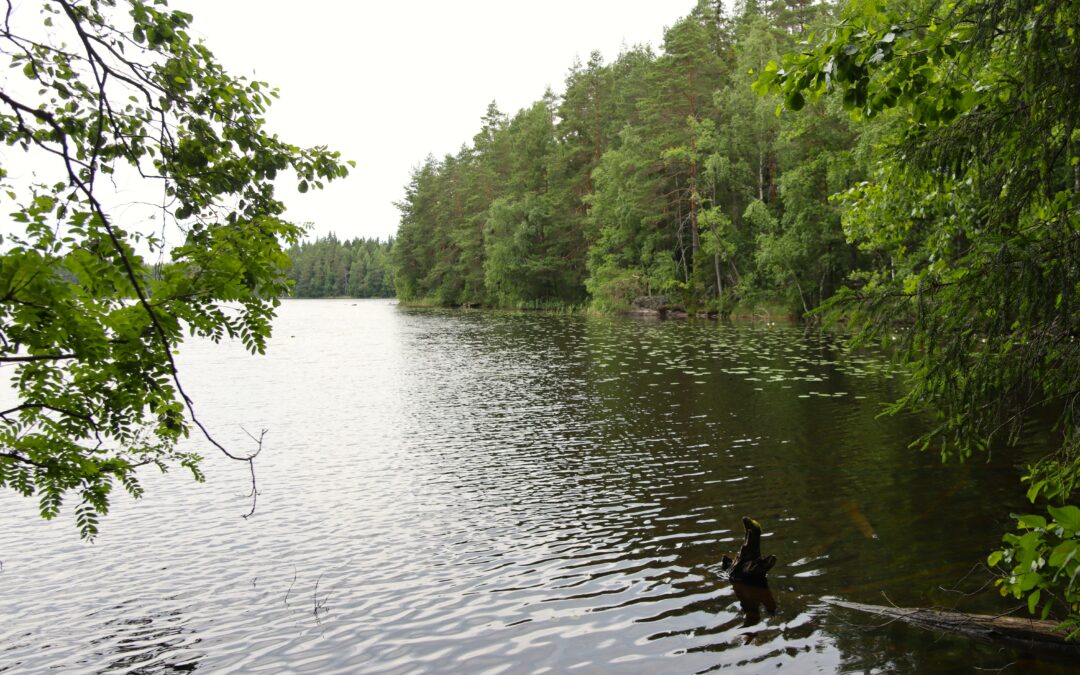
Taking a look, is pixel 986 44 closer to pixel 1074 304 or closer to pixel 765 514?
pixel 1074 304

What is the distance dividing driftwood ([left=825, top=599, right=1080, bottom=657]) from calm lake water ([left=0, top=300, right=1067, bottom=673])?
0.17 m

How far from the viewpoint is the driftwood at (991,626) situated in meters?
6.75

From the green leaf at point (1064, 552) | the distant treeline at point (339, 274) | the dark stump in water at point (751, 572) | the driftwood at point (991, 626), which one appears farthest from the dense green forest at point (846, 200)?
the distant treeline at point (339, 274)

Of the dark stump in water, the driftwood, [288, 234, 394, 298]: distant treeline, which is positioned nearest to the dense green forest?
the driftwood

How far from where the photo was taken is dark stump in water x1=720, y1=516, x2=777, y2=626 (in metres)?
8.71

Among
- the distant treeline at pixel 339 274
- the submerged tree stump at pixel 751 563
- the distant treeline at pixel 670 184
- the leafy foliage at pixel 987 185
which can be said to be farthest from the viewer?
the distant treeline at pixel 339 274

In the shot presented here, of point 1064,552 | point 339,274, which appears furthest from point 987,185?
point 339,274

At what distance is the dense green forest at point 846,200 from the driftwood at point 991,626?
55cm

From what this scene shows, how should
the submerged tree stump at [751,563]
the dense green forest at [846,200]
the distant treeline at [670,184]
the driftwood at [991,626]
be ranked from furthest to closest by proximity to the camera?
1. the distant treeline at [670,184]
2. the submerged tree stump at [751,563]
3. the driftwood at [991,626]
4. the dense green forest at [846,200]

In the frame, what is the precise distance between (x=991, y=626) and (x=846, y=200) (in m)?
7.25

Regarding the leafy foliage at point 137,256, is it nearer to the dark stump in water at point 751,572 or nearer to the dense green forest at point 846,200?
the dense green forest at point 846,200

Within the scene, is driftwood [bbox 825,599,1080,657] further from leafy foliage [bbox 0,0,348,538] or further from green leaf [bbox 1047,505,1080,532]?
leafy foliage [bbox 0,0,348,538]

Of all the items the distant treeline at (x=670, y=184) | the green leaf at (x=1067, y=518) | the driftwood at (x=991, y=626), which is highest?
the distant treeline at (x=670, y=184)

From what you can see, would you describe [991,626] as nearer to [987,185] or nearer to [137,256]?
[987,185]
